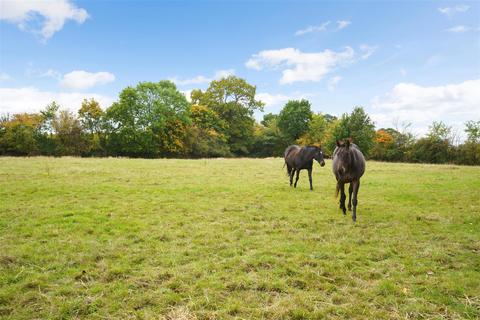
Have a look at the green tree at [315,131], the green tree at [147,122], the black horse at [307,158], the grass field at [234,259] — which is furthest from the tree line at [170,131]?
the grass field at [234,259]

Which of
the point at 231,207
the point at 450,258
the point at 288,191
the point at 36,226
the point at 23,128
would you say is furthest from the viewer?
the point at 23,128

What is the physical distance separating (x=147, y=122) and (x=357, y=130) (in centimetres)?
3347

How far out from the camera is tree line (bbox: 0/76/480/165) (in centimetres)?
4178

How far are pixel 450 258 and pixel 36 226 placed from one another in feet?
29.4

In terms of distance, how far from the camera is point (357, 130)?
4331 cm

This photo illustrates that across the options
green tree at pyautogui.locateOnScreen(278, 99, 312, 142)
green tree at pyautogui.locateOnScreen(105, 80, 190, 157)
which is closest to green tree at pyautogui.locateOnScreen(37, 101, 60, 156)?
green tree at pyautogui.locateOnScreen(105, 80, 190, 157)

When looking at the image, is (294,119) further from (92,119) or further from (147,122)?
(92,119)

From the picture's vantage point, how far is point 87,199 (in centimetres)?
970

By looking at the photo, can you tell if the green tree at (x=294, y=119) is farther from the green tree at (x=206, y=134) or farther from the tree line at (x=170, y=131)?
the green tree at (x=206, y=134)

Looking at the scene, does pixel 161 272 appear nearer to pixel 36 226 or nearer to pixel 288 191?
pixel 36 226

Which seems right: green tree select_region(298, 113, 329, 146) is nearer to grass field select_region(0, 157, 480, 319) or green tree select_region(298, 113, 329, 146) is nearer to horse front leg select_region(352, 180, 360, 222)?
grass field select_region(0, 157, 480, 319)

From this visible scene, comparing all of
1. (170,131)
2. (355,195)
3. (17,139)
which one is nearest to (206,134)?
(170,131)

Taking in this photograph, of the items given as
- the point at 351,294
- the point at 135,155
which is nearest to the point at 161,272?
the point at 351,294

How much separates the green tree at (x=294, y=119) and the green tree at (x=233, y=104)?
583 cm
